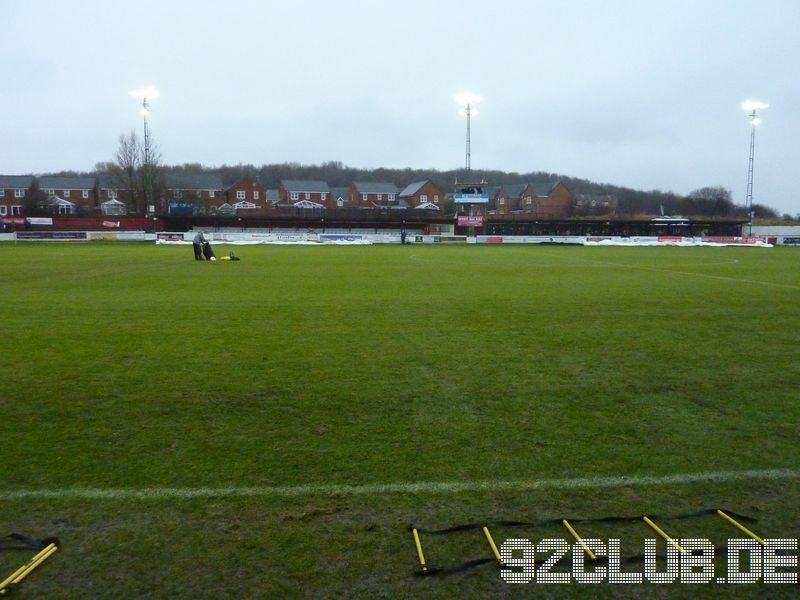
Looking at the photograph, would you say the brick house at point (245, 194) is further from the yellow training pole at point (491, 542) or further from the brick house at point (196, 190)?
the yellow training pole at point (491, 542)

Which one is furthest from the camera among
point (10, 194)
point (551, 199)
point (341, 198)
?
point (341, 198)

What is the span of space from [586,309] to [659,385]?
637cm

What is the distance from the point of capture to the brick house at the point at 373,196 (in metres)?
113

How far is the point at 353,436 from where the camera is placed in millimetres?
5203

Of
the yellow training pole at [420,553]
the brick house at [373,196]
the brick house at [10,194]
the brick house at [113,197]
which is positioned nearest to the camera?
the yellow training pole at [420,553]

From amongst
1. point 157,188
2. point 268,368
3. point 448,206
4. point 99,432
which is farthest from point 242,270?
point 448,206

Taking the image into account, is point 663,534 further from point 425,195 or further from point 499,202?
point 499,202

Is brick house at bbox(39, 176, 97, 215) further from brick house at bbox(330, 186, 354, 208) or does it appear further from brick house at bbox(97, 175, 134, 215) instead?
brick house at bbox(330, 186, 354, 208)

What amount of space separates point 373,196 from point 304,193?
1330 cm

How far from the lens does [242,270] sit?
23594 mm

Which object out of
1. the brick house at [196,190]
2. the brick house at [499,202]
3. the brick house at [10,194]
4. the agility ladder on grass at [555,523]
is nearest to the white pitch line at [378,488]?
the agility ladder on grass at [555,523]

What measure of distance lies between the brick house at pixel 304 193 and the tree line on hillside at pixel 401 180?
7.87m

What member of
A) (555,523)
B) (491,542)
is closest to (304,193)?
(555,523)

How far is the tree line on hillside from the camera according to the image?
8100cm
